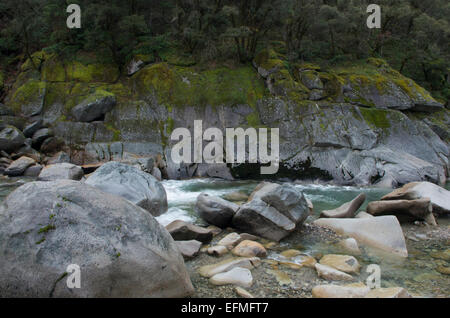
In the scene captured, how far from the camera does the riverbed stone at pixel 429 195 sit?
8.20 m

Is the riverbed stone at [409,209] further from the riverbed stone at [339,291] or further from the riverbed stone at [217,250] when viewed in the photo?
the riverbed stone at [217,250]

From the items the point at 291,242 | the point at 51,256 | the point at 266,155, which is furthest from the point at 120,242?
the point at 266,155

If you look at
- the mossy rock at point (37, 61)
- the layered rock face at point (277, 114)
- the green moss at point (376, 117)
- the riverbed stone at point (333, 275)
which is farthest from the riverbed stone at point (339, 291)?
the mossy rock at point (37, 61)

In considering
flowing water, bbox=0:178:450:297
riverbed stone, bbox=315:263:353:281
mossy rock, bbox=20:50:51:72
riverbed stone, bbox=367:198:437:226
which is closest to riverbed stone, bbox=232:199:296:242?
flowing water, bbox=0:178:450:297

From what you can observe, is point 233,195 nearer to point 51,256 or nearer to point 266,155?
point 266,155

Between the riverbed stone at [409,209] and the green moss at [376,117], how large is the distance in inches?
364

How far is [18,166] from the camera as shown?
13086 mm

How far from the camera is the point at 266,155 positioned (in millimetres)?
14883

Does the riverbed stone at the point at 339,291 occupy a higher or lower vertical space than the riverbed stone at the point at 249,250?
higher

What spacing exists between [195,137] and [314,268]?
1199 cm

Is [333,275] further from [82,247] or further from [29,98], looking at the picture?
[29,98]

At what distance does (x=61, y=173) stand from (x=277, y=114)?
10.8 m

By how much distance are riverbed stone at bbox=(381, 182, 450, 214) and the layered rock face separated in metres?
4.51

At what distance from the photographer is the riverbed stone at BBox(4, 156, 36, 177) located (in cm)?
1295
